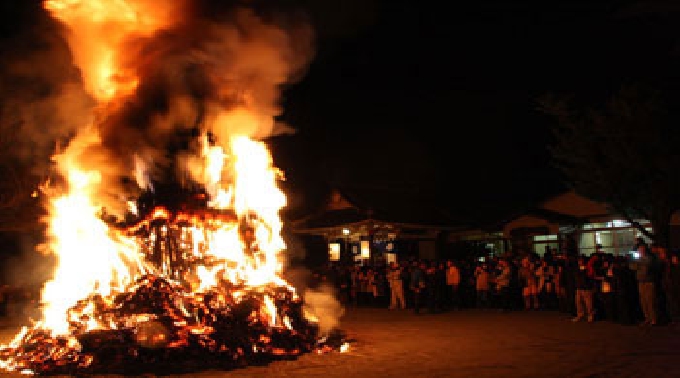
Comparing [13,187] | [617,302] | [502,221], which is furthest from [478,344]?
[13,187]

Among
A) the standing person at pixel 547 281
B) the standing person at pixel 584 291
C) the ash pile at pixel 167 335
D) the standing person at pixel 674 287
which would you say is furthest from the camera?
the standing person at pixel 547 281

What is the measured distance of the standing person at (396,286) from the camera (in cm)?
1830

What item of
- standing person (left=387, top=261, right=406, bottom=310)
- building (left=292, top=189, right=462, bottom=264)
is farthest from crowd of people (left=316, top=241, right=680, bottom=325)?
building (left=292, top=189, right=462, bottom=264)

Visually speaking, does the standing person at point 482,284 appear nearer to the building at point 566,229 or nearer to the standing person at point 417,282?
the standing person at point 417,282

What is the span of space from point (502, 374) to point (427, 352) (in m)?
2.14

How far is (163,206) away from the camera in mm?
11633

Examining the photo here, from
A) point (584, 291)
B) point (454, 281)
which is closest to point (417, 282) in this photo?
point (454, 281)

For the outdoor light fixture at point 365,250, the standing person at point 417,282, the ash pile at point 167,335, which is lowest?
the ash pile at point 167,335

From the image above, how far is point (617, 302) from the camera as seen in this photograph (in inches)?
490

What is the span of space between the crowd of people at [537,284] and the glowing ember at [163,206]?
5.51m

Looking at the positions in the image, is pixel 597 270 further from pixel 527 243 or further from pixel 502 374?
pixel 527 243

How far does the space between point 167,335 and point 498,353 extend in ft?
16.7

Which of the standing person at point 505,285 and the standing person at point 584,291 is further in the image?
the standing person at point 505,285

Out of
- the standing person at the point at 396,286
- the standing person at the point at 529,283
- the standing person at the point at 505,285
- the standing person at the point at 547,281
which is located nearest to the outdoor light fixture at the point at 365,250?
the standing person at the point at 396,286
